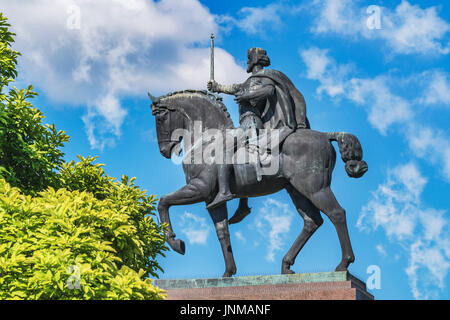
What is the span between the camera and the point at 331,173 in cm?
1580

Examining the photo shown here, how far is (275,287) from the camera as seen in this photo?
14.5 meters

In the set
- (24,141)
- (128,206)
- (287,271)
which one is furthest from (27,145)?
(287,271)

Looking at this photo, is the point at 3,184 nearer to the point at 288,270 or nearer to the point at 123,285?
the point at 123,285

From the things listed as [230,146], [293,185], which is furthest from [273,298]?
[230,146]

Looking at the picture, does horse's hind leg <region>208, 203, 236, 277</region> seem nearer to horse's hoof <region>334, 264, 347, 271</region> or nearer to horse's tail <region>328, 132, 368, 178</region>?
horse's hoof <region>334, 264, 347, 271</region>

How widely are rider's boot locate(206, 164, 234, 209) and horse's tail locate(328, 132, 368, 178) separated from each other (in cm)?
244

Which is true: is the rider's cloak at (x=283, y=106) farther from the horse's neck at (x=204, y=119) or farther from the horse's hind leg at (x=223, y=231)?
the horse's hind leg at (x=223, y=231)

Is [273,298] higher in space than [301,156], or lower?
lower

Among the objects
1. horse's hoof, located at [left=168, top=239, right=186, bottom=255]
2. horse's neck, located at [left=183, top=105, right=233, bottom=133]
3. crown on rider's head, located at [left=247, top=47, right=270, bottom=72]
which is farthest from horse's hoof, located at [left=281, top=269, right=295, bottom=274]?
crown on rider's head, located at [left=247, top=47, right=270, bottom=72]

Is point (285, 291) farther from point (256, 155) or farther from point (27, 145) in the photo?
point (27, 145)

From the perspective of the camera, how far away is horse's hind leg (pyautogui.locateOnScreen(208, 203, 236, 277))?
52.2 ft

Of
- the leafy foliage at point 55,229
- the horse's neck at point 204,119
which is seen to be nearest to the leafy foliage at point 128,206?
the leafy foliage at point 55,229

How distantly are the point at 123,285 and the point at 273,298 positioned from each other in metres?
3.27

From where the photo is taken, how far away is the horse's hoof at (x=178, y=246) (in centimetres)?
1567
